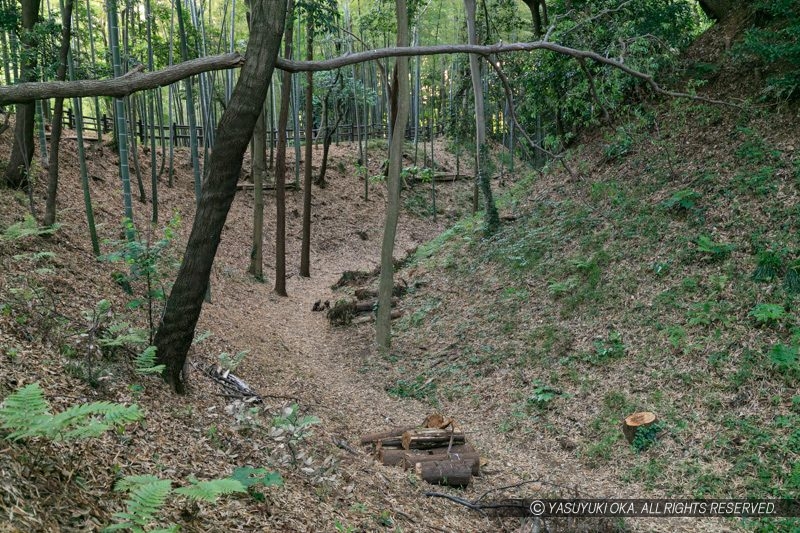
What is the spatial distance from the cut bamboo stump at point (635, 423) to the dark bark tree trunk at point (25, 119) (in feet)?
28.8

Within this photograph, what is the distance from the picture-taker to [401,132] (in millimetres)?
9672

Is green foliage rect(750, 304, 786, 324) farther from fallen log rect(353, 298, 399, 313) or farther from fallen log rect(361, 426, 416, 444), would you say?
fallen log rect(353, 298, 399, 313)

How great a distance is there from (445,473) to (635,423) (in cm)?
229

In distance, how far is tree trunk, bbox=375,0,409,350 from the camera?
30.8ft

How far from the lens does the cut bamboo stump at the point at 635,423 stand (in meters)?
5.91

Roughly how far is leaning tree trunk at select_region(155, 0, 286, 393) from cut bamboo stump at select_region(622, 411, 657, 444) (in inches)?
187

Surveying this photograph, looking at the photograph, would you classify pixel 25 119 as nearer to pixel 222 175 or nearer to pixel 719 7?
pixel 222 175

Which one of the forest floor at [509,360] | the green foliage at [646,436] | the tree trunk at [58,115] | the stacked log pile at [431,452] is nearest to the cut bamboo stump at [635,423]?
the green foliage at [646,436]

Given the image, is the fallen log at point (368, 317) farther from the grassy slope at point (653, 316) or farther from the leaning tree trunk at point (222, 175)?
the leaning tree trunk at point (222, 175)

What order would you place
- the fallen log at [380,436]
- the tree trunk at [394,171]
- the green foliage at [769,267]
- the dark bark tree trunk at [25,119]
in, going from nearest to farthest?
1. the fallen log at [380,436]
2. the green foliage at [769,267]
3. the dark bark tree trunk at [25,119]
4. the tree trunk at [394,171]

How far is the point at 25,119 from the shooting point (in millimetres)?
9297

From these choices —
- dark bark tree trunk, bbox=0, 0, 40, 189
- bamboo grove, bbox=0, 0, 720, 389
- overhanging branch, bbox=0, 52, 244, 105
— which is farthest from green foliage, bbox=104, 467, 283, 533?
dark bark tree trunk, bbox=0, 0, 40, 189

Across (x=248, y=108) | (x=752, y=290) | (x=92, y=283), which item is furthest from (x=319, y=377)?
(x=752, y=290)

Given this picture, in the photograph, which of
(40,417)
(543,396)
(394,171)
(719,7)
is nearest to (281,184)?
(394,171)
